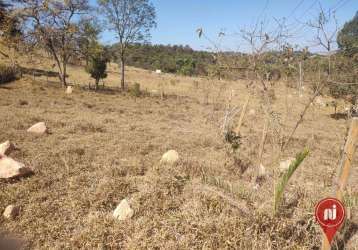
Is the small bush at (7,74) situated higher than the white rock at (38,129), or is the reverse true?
the small bush at (7,74)

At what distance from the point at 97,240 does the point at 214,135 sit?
6699 mm

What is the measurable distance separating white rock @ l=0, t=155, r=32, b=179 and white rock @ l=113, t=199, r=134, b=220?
2.08 metres

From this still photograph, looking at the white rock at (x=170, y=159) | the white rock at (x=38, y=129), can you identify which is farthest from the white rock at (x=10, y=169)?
the white rock at (x=38, y=129)

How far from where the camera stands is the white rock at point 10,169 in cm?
519

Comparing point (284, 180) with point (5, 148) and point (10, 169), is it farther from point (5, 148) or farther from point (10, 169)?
point (5, 148)

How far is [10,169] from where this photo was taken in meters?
5.23

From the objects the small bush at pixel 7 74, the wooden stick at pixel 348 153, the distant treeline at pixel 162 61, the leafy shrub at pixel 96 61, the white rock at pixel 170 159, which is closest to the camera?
the wooden stick at pixel 348 153

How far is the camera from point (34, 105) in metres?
13.3

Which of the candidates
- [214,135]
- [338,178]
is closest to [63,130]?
[214,135]

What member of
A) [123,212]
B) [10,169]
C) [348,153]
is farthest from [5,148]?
[348,153]

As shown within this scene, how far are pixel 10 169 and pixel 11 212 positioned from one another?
1.17m

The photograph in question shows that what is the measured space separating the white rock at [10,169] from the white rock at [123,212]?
2.08 meters

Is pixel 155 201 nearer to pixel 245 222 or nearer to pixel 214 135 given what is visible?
pixel 245 222

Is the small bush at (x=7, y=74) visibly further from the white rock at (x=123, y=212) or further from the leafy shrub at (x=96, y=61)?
the white rock at (x=123, y=212)
